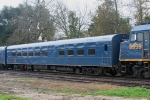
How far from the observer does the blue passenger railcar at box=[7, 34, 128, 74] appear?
64.6 ft

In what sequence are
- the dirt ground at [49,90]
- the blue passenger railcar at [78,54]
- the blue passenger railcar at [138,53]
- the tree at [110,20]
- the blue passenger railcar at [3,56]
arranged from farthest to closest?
the blue passenger railcar at [3,56]
the tree at [110,20]
the blue passenger railcar at [78,54]
the blue passenger railcar at [138,53]
the dirt ground at [49,90]

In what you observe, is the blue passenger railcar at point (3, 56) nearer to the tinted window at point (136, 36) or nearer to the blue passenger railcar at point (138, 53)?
the blue passenger railcar at point (138, 53)

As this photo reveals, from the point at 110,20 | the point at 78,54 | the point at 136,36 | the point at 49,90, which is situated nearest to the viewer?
the point at 49,90

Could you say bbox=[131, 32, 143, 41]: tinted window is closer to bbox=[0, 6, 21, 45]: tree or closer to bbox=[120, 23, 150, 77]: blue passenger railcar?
bbox=[120, 23, 150, 77]: blue passenger railcar

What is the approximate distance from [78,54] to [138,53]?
636 centimetres

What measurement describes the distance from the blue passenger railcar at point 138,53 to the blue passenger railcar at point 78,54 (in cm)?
129

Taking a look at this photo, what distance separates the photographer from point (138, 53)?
56.9 ft

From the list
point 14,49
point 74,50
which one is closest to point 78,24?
point 14,49

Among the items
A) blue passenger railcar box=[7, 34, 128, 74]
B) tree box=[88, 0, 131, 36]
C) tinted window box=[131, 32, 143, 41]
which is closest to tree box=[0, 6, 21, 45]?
blue passenger railcar box=[7, 34, 128, 74]

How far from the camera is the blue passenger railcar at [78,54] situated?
64.6 ft

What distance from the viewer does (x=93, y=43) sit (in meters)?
20.8

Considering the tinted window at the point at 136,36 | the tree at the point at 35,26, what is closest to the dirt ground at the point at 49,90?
the tinted window at the point at 136,36

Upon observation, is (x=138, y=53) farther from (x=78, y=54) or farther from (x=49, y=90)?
(x=49, y=90)

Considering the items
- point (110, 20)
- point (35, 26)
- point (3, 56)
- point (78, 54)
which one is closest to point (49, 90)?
point (78, 54)
